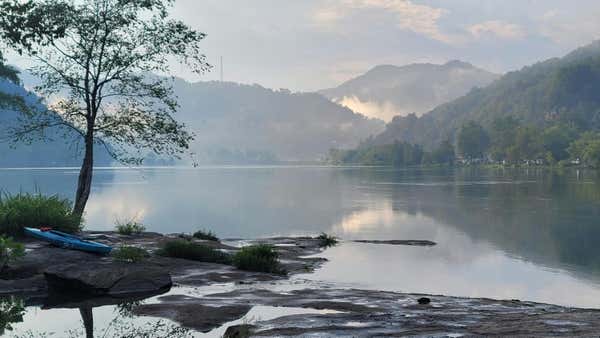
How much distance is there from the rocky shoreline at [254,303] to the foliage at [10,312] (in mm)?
594

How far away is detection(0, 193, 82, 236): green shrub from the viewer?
2984 cm

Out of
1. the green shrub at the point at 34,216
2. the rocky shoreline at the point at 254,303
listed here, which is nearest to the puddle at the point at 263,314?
the rocky shoreline at the point at 254,303

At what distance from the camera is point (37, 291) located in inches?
889

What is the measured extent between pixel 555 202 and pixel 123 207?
7222cm

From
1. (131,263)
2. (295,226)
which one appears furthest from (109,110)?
(295,226)

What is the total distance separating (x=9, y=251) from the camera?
934 inches

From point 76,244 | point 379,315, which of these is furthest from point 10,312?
point 379,315

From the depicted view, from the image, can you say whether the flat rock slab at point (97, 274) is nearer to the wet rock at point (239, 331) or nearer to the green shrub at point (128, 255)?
the green shrub at point (128, 255)

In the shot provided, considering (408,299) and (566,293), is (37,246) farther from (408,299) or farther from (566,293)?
(566,293)

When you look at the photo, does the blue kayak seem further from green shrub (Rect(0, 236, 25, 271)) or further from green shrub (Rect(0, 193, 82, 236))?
green shrub (Rect(0, 236, 25, 271))

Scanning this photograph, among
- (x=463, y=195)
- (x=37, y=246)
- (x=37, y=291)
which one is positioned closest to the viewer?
(x=37, y=291)

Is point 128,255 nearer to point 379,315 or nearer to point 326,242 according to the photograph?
point 379,315

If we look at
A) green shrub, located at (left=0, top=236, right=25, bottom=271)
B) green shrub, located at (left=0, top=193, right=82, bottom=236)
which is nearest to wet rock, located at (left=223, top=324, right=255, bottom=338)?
green shrub, located at (left=0, top=236, right=25, bottom=271)

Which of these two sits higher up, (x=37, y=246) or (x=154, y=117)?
(x=154, y=117)
